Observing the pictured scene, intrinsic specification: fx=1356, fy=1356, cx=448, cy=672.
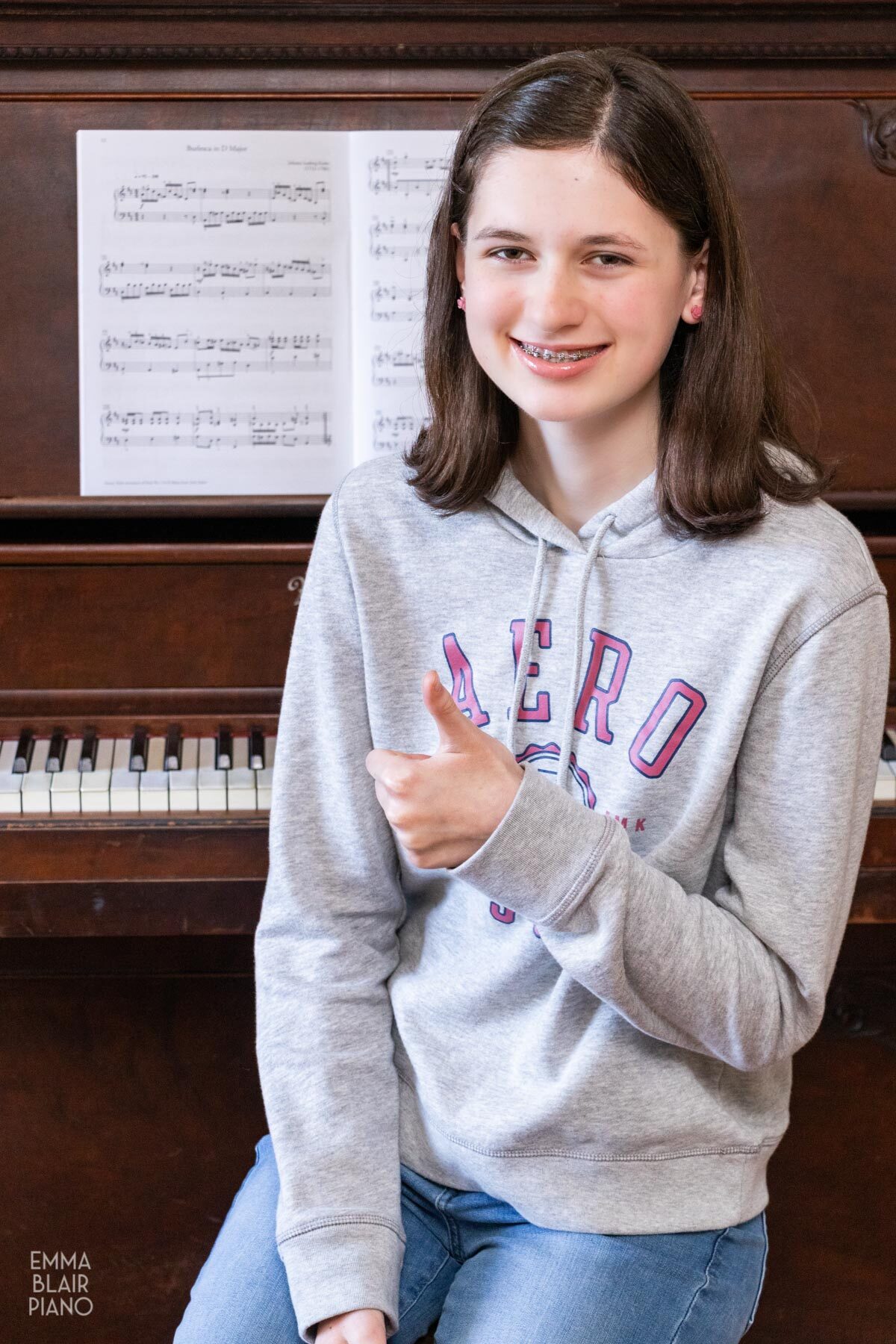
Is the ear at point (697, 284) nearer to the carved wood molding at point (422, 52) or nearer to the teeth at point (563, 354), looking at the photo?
the teeth at point (563, 354)

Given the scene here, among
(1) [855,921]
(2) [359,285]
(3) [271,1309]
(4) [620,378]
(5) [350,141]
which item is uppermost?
(5) [350,141]

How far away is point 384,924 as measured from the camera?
1275 mm

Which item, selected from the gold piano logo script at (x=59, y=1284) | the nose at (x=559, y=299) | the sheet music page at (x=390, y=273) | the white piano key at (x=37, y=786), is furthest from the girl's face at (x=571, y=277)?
the gold piano logo script at (x=59, y=1284)

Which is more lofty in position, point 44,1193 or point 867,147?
point 867,147

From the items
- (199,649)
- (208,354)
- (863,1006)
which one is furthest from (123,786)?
(863,1006)

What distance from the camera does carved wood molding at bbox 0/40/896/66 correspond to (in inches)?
62.9

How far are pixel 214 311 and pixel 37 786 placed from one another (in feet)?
1.99

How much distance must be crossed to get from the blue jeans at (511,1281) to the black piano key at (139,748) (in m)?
0.54

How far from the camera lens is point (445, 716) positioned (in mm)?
979

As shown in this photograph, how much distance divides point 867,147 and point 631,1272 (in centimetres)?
131

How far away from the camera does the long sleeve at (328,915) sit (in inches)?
47.0

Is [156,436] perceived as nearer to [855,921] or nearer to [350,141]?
[350,141]

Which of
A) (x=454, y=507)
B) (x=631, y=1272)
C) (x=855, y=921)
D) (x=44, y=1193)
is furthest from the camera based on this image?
(x=44, y=1193)

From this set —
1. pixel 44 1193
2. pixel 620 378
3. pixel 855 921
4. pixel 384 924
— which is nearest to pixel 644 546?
pixel 620 378
